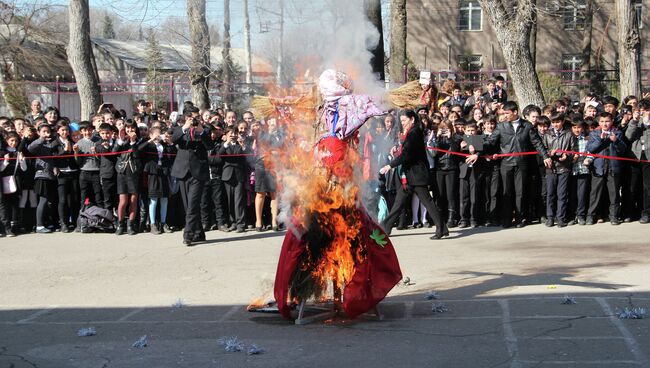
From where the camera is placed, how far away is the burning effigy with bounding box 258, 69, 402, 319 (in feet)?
24.1

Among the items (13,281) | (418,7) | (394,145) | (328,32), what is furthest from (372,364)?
(418,7)

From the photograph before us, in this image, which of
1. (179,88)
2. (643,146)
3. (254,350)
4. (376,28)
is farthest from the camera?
(179,88)

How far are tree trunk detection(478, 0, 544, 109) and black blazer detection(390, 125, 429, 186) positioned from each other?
665 cm

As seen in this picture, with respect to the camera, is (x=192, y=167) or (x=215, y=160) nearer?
(x=192, y=167)

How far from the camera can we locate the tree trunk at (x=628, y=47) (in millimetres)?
18922

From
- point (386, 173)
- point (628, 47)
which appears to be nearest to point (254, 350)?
point (386, 173)

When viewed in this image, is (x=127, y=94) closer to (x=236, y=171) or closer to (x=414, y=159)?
(x=236, y=171)

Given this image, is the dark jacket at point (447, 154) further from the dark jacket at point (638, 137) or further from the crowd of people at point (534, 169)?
the dark jacket at point (638, 137)

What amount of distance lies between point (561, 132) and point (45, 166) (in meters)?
8.41

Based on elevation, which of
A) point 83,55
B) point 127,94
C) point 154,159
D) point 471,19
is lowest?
point 154,159

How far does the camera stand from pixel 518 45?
17.9m

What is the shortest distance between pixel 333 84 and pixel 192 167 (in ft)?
17.3

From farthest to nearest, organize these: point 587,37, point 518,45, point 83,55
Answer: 1. point 587,37
2. point 83,55
3. point 518,45

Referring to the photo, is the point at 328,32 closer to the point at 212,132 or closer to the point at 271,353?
the point at 271,353
